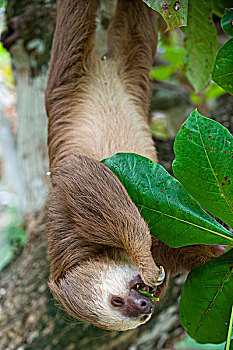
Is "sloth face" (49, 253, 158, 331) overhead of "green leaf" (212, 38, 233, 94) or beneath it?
beneath

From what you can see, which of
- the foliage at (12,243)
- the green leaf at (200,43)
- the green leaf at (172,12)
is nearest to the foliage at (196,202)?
the green leaf at (172,12)

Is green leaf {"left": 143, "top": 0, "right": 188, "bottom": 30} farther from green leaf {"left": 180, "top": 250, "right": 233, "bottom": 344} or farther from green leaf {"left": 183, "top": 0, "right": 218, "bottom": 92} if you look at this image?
green leaf {"left": 180, "top": 250, "right": 233, "bottom": 344}

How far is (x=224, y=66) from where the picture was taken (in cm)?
178

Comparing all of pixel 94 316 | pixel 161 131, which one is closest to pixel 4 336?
pixel 94 316

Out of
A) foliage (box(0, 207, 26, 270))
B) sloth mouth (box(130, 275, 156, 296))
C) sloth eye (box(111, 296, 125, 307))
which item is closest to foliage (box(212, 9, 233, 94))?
sloth mouth (box(130, 275, 156, 296))

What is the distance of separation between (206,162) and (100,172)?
2.39ft

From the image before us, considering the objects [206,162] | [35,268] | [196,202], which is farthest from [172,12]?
[35,268]

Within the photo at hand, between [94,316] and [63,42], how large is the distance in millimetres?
1950

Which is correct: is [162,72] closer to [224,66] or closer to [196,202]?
[224,66]

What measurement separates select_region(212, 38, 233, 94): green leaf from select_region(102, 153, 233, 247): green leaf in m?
0.53

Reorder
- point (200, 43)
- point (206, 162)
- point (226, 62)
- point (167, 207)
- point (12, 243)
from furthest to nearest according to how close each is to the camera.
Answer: point (12, 243)
point (200, 43)
point (226, 62)
point (167, 207)
point (206, 162)

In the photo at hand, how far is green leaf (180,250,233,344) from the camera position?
5.71 feet

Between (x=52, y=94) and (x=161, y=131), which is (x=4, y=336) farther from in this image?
(x=161, y=131)

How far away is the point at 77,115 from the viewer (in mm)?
2877
